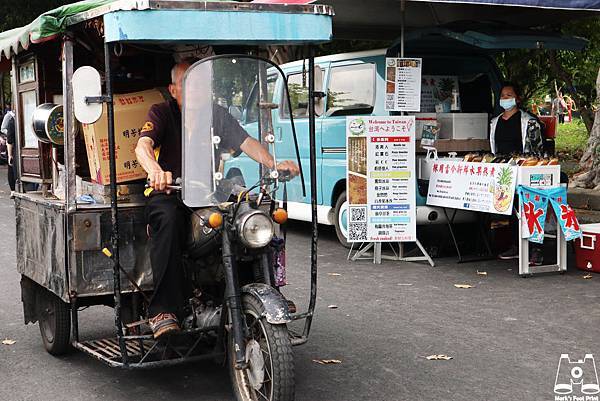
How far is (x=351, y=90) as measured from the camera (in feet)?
31.5

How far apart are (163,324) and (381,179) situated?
4.54 meters

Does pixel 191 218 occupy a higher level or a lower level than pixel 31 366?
higher

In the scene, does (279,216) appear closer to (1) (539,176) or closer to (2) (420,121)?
(1) (539,176)

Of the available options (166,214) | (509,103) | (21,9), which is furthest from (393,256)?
(21,9)

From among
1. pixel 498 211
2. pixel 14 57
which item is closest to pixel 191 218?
pixel 14 57

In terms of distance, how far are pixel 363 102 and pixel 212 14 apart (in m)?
5.19

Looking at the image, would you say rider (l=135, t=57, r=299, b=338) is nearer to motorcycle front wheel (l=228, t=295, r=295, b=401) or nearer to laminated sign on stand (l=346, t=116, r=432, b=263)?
motorcycle front wheel (l=228, t=295, r=295, b=401)

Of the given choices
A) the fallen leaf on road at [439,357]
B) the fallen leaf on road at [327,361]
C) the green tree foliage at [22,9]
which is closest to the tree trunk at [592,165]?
the fallen leaf on road at [439,357]

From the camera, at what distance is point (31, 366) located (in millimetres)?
5648

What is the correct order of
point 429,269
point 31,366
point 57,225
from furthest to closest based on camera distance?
point 429,269 → point 31,366 → point 57,225

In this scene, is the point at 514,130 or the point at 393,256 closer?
the point at 514,130

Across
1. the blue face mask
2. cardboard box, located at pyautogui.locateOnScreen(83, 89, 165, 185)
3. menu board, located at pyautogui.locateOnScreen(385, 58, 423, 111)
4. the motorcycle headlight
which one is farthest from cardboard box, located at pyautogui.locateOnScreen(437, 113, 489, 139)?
the motorcycle headlight

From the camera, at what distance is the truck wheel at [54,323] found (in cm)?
570

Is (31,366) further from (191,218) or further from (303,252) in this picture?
(303,252)
